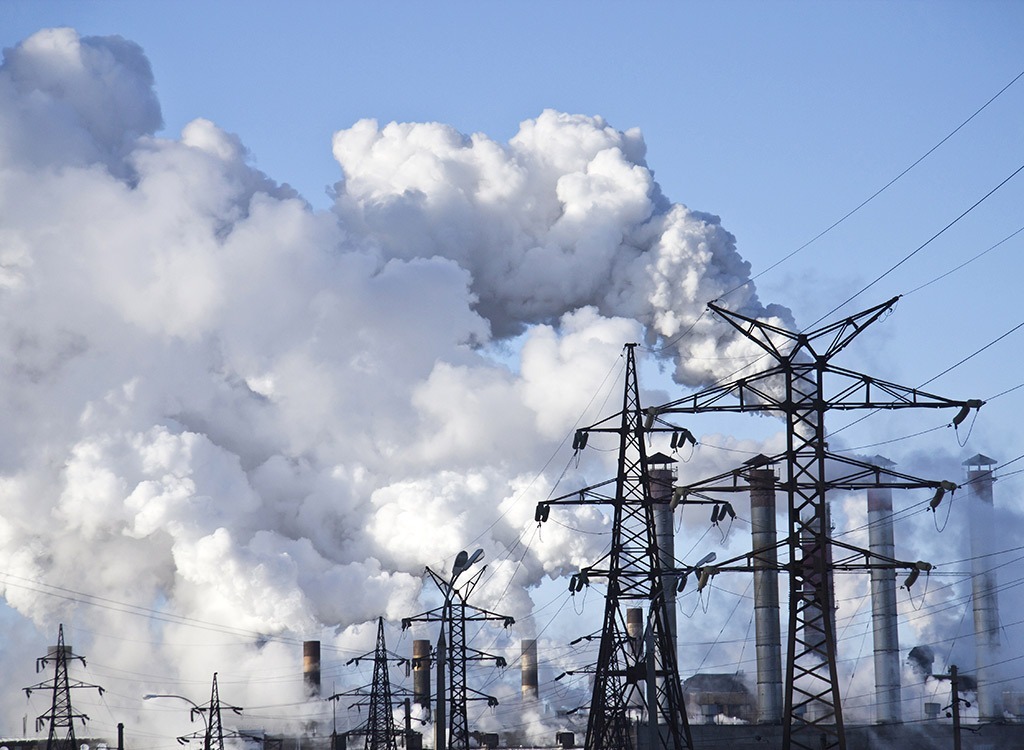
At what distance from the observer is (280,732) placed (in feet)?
342

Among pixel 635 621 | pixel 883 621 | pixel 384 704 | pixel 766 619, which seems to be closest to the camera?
pixel 384 704

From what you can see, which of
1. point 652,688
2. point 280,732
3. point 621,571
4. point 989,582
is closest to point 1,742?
point 280,732

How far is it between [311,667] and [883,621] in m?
37.5

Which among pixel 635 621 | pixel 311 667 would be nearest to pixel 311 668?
pixel 311 667

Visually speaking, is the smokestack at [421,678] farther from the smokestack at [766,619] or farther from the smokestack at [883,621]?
the smokestack at [883,621]

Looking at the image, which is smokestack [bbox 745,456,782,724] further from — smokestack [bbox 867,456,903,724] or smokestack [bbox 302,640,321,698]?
smokestack [bbox 302,640,321,698]

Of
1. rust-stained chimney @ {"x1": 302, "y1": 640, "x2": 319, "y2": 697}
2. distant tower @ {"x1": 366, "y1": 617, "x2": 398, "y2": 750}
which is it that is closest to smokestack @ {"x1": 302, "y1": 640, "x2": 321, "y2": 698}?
rust-stained chimney @ {"x1": 302, "y1": 640, "x2": 319, "y2": 697}

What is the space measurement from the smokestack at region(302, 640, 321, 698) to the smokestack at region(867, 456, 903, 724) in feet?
120

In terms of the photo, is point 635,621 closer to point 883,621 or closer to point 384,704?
point 883,621

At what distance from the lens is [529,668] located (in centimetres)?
10812

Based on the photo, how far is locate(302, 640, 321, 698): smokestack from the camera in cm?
10206

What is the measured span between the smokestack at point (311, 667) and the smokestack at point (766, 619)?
3151 centimetres

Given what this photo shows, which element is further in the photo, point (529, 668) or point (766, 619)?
point (529, 668)

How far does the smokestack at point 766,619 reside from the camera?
277 ft
